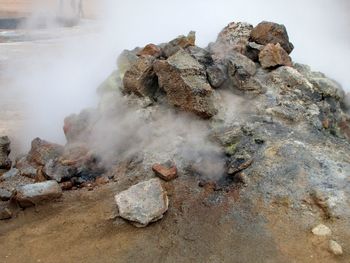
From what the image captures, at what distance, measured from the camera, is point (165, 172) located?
500 centimetres

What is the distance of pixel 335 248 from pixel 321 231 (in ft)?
0.78

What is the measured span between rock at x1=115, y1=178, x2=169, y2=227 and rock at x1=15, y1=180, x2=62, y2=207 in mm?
790

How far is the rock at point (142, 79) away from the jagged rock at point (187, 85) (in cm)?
28

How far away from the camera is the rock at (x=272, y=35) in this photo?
6.45 meters

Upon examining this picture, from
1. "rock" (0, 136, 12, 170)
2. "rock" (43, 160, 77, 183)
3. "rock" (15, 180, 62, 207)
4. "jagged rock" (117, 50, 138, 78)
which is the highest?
"jagged rock" (117, 50, 138, 78)

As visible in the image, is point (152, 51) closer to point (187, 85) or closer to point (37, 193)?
point (187, 85)

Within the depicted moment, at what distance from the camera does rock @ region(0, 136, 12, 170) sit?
594 centimetres

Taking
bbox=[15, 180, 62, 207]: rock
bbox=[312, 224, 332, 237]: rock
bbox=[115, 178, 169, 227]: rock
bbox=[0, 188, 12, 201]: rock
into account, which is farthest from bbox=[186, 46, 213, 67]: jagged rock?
bbox=[0, 188, 12, 201]: rock

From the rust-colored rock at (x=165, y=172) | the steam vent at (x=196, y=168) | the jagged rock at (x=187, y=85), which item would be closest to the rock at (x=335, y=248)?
the steam vent at (x=196, y=168)

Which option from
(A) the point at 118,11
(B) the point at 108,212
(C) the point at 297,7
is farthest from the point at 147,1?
(B) the point at 108,212

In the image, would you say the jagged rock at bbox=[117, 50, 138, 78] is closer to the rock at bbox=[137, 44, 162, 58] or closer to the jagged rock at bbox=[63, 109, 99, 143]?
the rock at bbox=[137, 44, 162, 58]

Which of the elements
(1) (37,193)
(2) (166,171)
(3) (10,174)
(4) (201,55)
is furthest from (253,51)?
(3) (10,174)

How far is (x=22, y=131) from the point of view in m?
7.27

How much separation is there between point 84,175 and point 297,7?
674 cm
